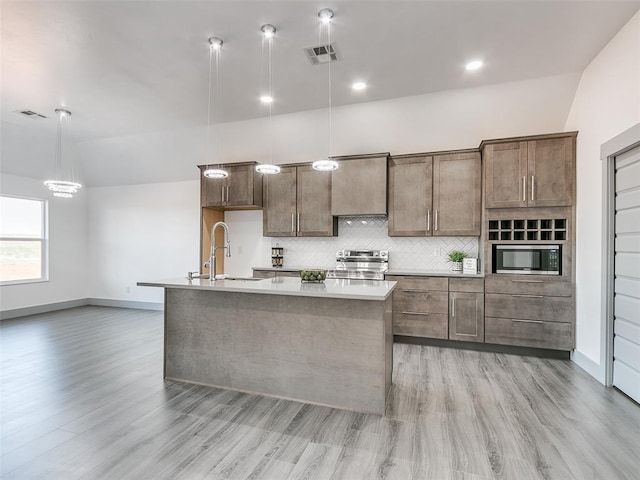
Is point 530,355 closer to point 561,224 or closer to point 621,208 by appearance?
point 561,224

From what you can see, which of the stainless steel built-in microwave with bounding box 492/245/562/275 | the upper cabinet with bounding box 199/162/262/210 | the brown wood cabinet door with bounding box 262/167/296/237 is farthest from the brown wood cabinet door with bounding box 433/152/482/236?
the upper cabinet with bounding box 199/162/262/210

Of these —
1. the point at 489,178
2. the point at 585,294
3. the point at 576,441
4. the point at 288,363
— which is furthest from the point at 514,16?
the point at 288,363

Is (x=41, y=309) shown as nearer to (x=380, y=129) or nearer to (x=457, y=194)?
(x=380, y=129)

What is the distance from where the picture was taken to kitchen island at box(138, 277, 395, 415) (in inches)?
103

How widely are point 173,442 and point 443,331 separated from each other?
3.28 metres

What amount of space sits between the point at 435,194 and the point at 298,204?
2.04 metres

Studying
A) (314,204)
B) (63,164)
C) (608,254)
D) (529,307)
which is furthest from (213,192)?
(608,254)

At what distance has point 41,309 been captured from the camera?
6.35 metres

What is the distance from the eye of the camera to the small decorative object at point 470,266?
4426 millimetres

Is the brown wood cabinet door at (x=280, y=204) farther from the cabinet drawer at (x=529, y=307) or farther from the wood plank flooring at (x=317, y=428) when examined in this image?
the cabinet drawer at (x=529, y=307)

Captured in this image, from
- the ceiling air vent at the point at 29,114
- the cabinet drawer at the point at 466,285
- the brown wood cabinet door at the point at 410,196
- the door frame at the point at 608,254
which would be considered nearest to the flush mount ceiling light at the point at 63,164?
the ceiling air vent at the point at 29,114

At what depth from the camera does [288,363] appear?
112 inches

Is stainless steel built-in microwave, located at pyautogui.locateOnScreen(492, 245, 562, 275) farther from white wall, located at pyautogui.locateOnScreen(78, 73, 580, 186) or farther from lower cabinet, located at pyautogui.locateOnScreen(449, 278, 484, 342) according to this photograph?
white wall, located at pyautogui.locateOnScreen(78, 73, 580, 186)

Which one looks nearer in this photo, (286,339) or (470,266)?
(286,339)
